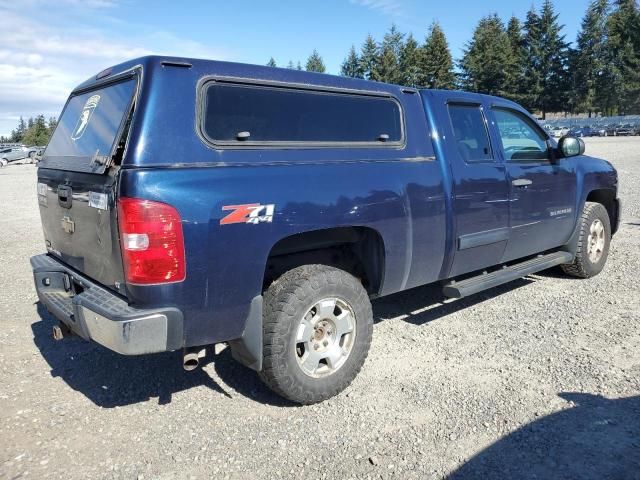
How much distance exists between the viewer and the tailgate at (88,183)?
286cm

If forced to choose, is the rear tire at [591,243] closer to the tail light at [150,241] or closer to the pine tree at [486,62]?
the tail light at [150,241]

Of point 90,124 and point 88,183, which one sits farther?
point 90,124

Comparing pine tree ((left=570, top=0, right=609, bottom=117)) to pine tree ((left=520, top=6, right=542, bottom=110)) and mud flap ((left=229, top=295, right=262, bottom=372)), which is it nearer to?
pine tree ((left=520, top=6, right=542, bottom=110))

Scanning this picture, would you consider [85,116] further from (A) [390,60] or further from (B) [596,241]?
(A) [390,60]

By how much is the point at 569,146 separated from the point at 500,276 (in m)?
1.58

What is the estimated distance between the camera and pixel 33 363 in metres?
4.06

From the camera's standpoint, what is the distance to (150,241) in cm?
265

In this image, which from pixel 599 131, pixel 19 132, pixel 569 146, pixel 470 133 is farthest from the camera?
pixel 19 132

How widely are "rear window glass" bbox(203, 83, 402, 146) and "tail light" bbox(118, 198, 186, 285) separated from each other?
1.87 ft

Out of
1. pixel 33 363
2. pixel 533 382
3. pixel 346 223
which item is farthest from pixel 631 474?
pixel 33 363

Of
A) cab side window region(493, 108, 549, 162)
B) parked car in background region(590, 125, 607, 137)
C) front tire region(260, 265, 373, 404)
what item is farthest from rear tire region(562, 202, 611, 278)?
parked car in background region(590, 125, 607, 137)

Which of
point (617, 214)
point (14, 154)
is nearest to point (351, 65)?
point (14, 154)

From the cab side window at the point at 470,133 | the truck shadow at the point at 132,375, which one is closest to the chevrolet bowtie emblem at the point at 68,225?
the truck shadow at the point at 132,375

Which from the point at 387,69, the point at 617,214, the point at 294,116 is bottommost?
the point at 617,214
